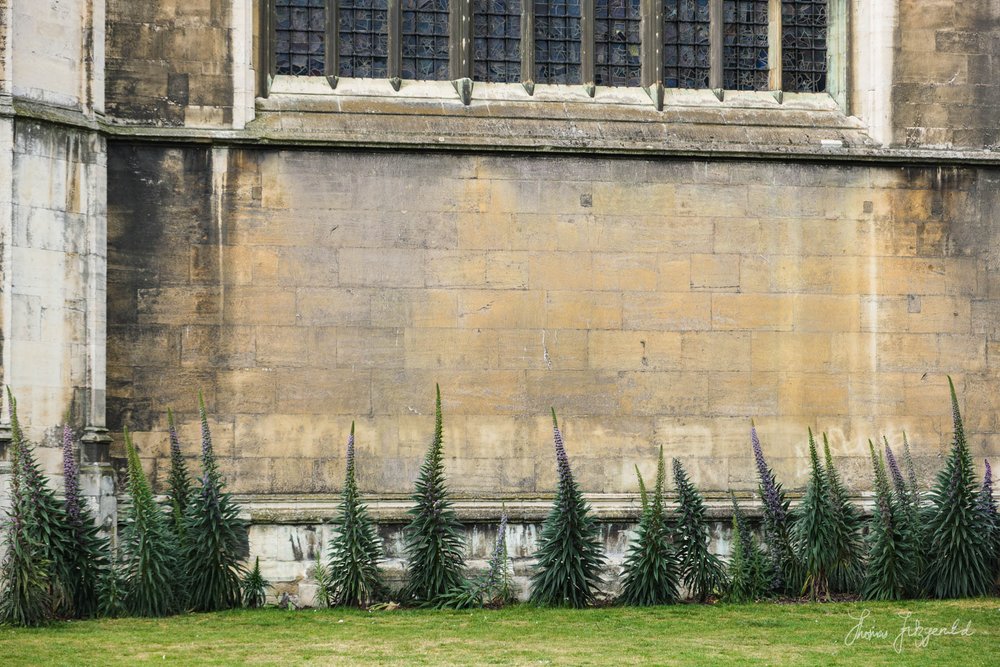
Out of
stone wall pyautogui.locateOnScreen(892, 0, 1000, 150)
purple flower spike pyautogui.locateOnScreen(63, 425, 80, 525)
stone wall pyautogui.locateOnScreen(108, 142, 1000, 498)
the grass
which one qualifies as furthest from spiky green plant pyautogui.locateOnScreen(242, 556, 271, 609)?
stone wall pyautogui.locateOnScreen(892, 0, 1000, 150)

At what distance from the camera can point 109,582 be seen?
1451 cm

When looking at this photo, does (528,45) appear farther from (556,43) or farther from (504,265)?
(504,265)

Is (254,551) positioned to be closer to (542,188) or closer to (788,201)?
(542,188)

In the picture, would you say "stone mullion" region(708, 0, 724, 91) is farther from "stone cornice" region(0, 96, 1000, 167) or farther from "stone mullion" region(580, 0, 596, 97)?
"stone mullion" region(580, 0, 596, 97)

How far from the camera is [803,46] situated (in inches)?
713

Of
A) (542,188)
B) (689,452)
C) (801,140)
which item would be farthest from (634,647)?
(801,140)

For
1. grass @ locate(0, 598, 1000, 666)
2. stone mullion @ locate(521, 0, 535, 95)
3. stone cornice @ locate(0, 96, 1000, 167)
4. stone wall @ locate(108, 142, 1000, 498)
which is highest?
stone mullion @ locate(521, 0, 535, 95)

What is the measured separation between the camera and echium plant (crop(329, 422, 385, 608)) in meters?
15.2

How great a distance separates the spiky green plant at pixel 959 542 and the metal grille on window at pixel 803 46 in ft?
14.3

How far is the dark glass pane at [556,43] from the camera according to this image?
17672 millimetres

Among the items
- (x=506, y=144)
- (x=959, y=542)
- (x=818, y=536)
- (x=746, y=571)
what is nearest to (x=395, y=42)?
(x=506, y=144)

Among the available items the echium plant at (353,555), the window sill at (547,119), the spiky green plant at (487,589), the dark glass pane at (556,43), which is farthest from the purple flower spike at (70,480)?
the dark glass pane at (556,43)

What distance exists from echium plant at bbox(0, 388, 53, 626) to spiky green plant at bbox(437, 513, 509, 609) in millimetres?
3650

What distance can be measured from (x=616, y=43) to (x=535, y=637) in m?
7.33
